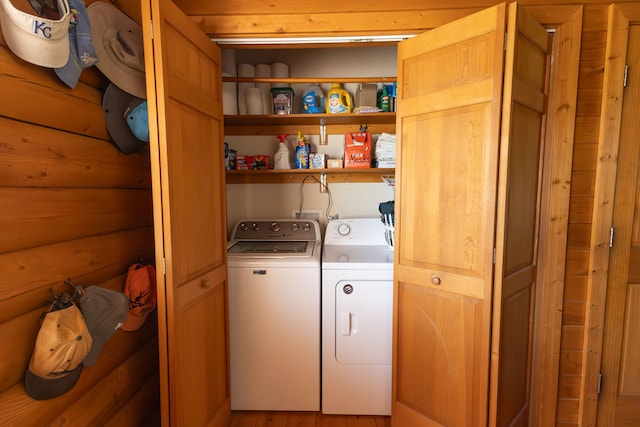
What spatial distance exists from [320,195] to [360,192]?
31cm

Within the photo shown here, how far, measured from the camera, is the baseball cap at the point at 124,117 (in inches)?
46.2

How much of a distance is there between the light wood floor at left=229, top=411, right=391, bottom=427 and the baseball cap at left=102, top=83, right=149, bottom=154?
1587 mm

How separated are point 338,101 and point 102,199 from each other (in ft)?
4.77

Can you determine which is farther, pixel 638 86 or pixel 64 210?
pixel 638 86

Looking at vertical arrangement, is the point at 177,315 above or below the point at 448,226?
below

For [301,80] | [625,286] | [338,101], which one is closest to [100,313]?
[301,80]

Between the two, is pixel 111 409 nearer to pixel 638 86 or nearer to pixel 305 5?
pixel 305 5

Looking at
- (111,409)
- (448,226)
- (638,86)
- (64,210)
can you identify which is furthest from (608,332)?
(64,210)

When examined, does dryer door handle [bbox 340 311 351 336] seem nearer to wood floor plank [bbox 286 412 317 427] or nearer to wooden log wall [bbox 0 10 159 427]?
wood floor plank [bbox 286 412 317 427]

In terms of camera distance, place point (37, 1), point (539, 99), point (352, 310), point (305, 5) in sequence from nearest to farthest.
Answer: point (37, 1), point (539, 99), point (305, 5), point (352, 310)

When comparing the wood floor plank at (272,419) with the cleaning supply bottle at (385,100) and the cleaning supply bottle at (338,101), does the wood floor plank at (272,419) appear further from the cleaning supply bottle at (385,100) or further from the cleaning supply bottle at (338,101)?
the cleaning supply bottle at (385,100)

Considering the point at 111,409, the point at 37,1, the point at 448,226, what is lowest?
the point at 111,409

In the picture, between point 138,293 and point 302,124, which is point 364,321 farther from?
point 302,124

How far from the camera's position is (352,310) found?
1.64 meters
